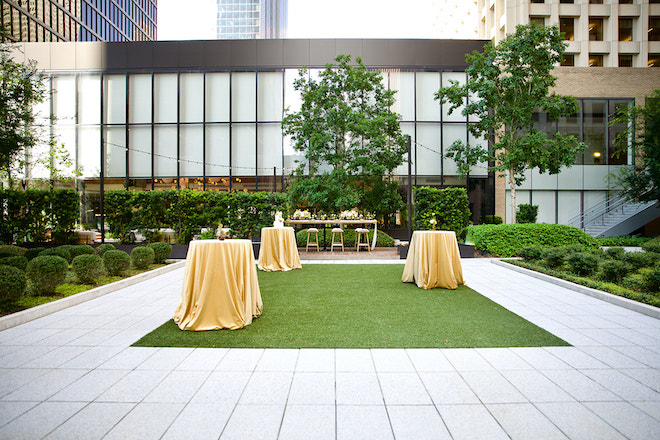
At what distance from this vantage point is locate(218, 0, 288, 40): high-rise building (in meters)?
103

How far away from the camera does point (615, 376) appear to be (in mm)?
2938

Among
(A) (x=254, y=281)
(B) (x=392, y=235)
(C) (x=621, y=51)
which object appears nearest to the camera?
(A) (x=254, y=281)

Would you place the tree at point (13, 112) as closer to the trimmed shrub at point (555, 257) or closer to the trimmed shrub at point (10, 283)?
the trimmed shrub at point (10, 283)

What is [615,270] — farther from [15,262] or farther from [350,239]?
[15,262]

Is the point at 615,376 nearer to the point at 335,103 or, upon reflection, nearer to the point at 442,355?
the point at 442,355

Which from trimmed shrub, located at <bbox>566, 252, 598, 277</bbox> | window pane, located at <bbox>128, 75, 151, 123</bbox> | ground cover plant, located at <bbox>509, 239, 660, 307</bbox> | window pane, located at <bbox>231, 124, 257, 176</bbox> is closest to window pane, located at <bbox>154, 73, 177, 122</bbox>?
window pane, located at <bbox>128, 75, 151, 123</bbox>

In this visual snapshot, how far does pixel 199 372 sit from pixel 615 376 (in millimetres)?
3615

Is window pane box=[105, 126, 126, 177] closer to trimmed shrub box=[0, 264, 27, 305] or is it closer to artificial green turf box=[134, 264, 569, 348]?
trimmed shrub box=[0, 264, 27, 305]

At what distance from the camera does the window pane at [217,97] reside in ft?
57.0

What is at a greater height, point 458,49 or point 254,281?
point 458,49

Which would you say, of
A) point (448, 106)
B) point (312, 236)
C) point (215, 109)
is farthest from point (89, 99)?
point (448, 106)

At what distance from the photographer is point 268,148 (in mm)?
17250

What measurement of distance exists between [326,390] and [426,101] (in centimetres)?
1719

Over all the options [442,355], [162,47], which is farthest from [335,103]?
[442,355]
